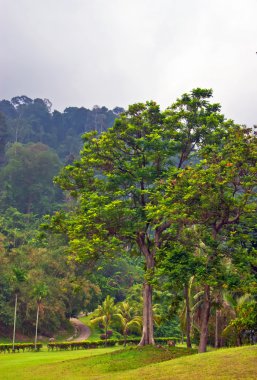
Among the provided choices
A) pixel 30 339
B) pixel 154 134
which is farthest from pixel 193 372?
pixel 30 339

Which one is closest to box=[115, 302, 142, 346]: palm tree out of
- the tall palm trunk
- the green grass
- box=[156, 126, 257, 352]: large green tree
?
the tall palm trunk

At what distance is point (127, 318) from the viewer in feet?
184

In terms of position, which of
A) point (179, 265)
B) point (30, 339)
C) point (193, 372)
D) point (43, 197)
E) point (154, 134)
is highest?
point (43, 197)

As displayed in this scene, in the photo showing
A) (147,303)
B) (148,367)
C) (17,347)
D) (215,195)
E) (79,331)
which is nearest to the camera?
(148,367)

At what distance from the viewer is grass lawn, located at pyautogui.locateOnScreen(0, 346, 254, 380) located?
16203 mm

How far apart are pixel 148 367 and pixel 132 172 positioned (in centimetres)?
1274

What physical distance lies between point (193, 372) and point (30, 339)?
44.2 meters

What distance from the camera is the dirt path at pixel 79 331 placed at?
194 feet

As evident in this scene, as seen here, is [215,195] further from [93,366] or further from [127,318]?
Answer: [127,318]

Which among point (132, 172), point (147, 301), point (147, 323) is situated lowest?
point (147, 323)

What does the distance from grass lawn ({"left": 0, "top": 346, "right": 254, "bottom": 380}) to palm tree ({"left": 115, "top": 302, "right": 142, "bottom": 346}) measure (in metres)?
26.8

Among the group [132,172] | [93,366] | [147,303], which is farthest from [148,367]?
[132,172]

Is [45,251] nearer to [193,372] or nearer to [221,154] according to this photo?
[221,154]

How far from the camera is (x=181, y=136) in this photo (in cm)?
2900
